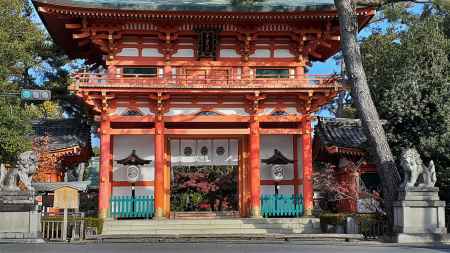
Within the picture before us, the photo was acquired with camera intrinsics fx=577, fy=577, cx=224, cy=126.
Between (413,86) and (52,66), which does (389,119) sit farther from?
(52,66)

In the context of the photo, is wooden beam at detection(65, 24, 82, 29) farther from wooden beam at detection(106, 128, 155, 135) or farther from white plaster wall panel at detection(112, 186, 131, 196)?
white plaster wall panel at detection(112, 186, 131, 196)

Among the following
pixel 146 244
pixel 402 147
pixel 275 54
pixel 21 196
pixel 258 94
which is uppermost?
pixel 275 54

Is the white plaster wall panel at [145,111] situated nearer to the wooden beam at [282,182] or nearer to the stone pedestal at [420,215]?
the wooden beam at [282,182]

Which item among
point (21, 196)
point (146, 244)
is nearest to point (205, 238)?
point (146, 244)

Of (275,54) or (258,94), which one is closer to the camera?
(258,94)

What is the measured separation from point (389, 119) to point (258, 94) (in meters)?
5.10

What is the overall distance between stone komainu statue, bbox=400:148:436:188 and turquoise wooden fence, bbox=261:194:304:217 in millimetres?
6336

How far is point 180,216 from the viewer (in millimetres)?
24453

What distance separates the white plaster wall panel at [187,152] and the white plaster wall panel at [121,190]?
2.53 metres

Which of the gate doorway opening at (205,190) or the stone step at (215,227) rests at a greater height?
the gate doorway opening at (205,190)

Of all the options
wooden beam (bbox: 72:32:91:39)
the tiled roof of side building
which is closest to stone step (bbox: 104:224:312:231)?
wooden beam (bbox: 72:32:91:39)

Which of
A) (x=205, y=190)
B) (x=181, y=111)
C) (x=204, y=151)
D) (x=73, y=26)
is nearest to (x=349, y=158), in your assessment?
(x=204, y=151)

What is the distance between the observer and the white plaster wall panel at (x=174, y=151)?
956 inches

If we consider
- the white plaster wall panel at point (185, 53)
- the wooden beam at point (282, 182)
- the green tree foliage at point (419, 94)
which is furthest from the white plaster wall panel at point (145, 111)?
the green tree foliage at point (419, 94)
